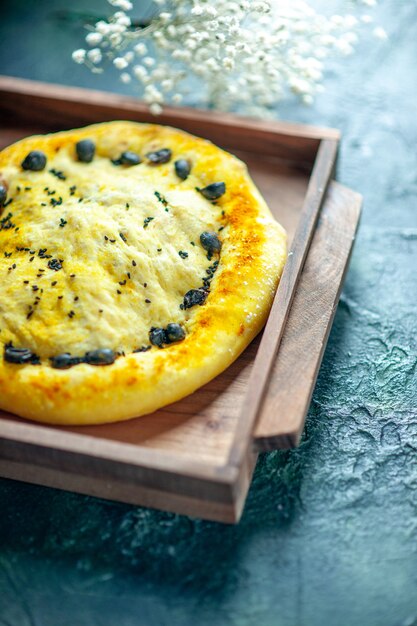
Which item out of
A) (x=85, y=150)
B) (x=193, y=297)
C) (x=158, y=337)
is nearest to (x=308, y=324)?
(x=193, y=297)

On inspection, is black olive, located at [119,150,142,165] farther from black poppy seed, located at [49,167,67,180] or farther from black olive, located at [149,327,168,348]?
Result: black olive, located at [149,327,168,348]

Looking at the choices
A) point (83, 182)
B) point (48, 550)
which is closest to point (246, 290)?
point (83, 182)

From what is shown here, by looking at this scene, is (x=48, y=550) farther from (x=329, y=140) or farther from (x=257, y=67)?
(x=257, y=67)

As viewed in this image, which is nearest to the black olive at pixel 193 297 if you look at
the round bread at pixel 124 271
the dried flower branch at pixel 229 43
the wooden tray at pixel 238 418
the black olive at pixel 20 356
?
the round bread at pixel 124 271

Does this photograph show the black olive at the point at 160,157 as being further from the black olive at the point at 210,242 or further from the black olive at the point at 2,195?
the black olive at the point at 2,195

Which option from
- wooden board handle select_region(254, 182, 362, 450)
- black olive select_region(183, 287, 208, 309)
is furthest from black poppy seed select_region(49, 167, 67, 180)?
wooden board handle select_region(254, 182, 362, 450)

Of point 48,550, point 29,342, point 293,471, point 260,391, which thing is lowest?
point 48,550
